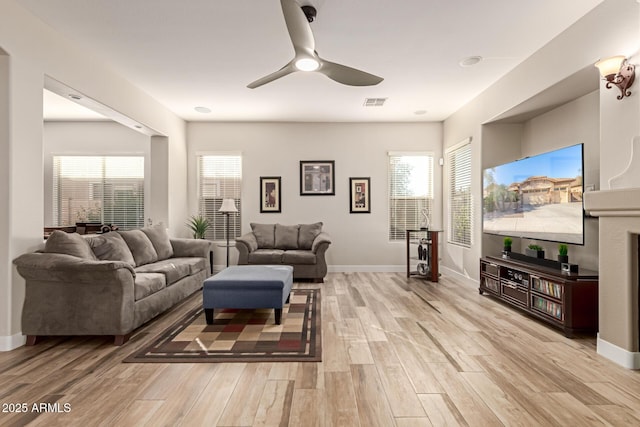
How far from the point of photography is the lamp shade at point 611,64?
2.71 metres

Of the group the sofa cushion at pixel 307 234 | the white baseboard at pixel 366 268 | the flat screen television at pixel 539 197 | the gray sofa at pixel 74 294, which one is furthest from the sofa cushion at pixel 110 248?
the flat screen television at pixel 539 197

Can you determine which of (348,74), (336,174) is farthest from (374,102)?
(348,74)

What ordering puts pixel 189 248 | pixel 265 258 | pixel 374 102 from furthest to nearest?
pixel 265 258 < pixel 374 102 < pixel 189 248

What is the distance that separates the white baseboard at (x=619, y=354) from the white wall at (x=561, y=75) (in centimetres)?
124

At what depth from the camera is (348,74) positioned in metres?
3.02

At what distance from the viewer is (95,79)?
395 centimetres

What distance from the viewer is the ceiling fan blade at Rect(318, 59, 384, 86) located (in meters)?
2.93

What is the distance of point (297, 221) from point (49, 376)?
472 centimetres

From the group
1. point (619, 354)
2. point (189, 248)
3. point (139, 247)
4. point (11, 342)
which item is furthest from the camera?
point (189, 248)

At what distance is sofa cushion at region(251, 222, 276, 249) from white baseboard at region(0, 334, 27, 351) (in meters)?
3.60

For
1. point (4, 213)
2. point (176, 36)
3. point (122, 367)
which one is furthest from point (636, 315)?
point (4, 213)

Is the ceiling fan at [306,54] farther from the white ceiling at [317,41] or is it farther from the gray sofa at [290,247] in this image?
the gray sofa at [290,247]

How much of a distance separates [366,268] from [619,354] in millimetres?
4381

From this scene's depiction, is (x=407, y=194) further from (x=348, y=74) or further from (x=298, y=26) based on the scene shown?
(x=298, y=26)
